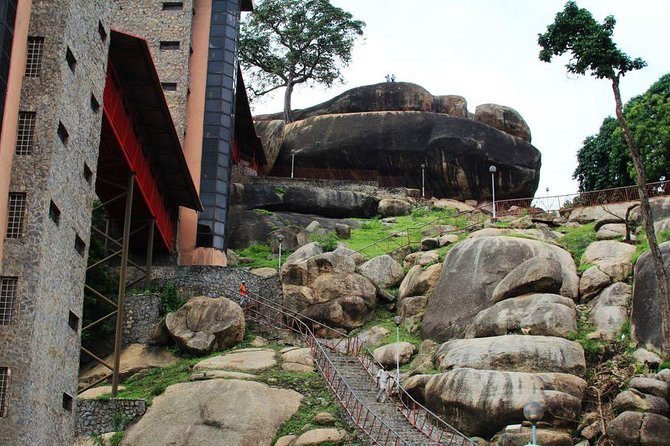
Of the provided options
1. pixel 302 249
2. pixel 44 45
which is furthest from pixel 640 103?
pixel 44 45

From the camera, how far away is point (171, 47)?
191 ft

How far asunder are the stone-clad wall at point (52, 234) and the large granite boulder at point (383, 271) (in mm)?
17538

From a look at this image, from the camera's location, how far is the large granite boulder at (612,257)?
43656mm

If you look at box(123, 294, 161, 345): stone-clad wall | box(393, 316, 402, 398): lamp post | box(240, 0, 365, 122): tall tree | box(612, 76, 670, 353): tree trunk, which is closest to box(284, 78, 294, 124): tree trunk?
box(240, 0, 365, 122): tall tree

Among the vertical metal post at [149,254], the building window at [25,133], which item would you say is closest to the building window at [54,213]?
the building window at [25,133]

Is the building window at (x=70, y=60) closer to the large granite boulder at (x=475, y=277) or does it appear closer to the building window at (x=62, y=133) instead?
the building window at (x=62, y=133)

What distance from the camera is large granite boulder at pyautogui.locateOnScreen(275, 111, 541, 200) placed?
2847 inches

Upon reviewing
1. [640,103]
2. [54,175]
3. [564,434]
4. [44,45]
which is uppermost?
[640,103]

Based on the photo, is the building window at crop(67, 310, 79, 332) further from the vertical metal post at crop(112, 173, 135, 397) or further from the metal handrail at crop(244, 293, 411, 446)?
the metal handrail at crop(244, 293, 411, 446)

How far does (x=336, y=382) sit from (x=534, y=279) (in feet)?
29.7

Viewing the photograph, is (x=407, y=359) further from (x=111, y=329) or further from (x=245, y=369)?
(x=111, y=329)

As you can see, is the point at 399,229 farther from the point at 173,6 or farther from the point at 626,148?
the point at 173,6

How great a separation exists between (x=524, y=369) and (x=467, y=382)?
224 cm

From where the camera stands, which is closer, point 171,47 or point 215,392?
point 215,392
